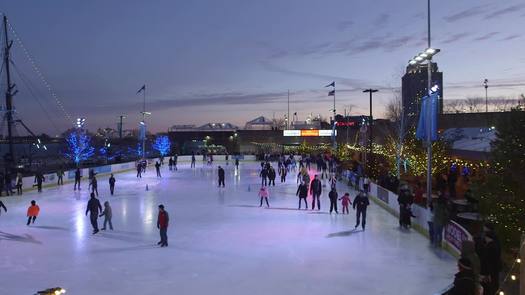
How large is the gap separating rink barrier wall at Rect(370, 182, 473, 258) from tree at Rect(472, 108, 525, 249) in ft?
3.02

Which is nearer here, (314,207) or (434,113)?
(434,113)

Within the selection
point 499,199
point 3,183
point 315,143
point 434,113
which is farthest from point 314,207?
point 315,143

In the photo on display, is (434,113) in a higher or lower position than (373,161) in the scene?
higher

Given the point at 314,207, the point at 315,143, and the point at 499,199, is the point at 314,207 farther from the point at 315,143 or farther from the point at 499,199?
the point at 315,143

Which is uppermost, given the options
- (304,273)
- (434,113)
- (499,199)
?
(434,113)

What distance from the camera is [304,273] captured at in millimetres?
10227

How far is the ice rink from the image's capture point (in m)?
9.41

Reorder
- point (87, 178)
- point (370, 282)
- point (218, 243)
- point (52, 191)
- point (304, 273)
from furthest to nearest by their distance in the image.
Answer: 1. point (87, 178)
2. point (52, 191)
3. point (218, 243)
4. point (304, 273)
5. point (370, 282)

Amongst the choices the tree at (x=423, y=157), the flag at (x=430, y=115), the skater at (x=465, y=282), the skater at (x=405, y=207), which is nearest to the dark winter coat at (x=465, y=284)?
the skater at (x=465, y=282)

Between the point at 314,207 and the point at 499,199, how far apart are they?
8.98 metres

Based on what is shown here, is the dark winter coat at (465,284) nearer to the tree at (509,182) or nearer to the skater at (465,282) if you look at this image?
the skater at (465,282)

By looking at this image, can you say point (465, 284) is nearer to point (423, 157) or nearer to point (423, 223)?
point (423, 223)

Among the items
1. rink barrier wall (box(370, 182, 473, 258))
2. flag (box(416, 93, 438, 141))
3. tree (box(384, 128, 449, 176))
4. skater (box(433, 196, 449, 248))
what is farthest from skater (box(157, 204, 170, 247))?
tree (box(384, 128, 449, 176))

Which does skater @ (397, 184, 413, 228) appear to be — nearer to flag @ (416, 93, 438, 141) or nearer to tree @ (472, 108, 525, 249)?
flag @ (416, 93, 438, 141)
